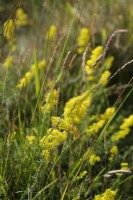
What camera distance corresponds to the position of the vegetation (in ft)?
6.06

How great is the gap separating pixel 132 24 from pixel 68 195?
72.5 inches

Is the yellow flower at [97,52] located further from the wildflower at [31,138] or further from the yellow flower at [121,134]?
the wildflower at [31,138]

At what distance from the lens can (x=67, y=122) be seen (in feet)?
5.72

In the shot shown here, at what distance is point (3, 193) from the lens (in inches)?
72.7

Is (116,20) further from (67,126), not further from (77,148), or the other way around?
(67,126)

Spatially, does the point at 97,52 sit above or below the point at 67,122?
above

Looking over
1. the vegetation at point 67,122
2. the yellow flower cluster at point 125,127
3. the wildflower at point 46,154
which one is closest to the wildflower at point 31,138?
the vegetation at point 67,122

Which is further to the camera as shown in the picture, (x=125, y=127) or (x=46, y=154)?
(x=125, y=127)

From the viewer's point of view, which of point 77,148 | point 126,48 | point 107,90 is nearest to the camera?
point 77,148

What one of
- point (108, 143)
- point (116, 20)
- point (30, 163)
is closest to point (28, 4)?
point (116, 20)

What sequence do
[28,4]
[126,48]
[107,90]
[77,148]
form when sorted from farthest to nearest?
[28,4]
[126,48]
[107,90]
[77,148]

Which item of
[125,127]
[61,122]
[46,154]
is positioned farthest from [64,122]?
[125,127]

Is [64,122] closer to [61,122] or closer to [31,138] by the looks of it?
[61,122]

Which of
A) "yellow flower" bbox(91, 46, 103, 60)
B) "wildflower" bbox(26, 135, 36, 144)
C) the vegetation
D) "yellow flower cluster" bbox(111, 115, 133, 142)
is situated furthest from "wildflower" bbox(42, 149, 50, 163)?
"yellow flower" bbox(91, 46, 103, 60)
